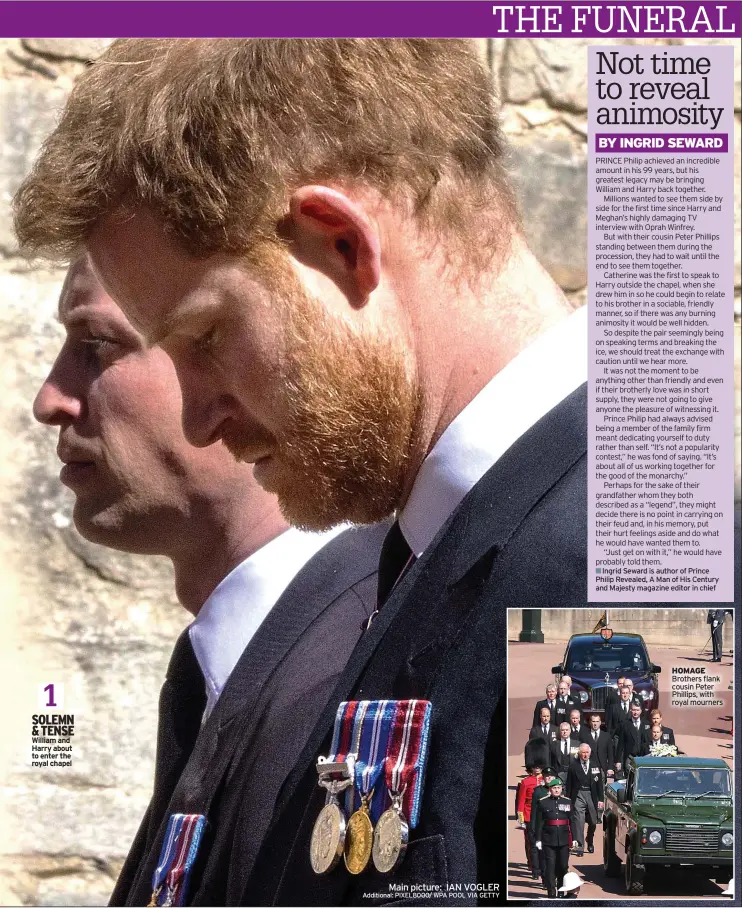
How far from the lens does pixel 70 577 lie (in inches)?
94.5

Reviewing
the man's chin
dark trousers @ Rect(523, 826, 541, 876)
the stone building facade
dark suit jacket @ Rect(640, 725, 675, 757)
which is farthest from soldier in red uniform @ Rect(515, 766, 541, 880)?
the stone building facade

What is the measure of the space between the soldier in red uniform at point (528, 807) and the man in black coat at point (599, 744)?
12cm

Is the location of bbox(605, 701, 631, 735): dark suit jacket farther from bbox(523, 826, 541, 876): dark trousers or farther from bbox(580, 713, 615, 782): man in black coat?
bbox(523, 826, 541, 876): dark trousers

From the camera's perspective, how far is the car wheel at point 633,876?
222 cm

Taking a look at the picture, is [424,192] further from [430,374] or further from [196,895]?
[196,895]

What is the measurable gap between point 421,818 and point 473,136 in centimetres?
110

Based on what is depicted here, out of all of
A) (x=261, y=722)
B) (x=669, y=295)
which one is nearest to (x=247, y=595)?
(x=261, y=722)

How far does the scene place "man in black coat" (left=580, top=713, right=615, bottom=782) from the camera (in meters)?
2.23

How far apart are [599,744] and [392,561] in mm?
468

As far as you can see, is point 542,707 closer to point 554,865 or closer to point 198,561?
point 554,865

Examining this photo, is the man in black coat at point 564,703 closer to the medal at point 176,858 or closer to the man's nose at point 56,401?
the medal at point 176,858

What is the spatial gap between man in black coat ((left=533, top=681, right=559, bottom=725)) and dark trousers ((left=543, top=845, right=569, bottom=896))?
0.70ft

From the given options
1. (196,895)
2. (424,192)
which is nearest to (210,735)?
(196,895)

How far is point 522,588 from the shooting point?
208 centimetres
